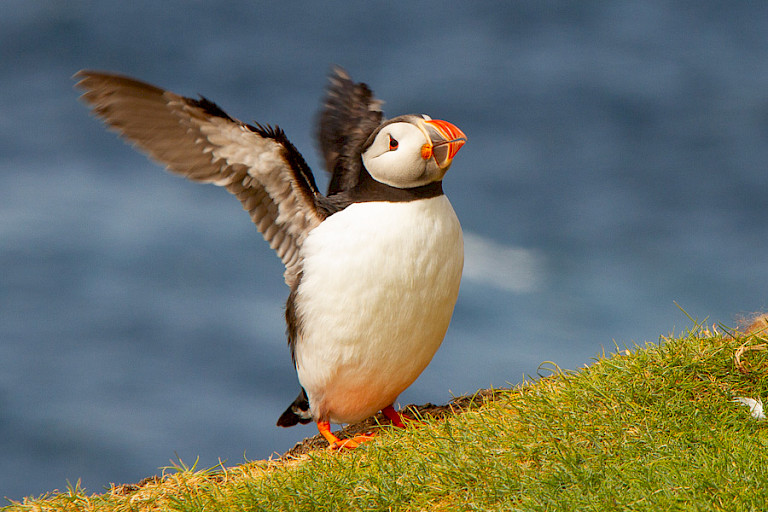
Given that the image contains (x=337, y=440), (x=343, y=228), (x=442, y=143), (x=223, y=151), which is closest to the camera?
(x=442, y=143)

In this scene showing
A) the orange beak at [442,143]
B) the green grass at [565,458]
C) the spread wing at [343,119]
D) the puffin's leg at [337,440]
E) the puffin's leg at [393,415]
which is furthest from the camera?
the spread wing at [343,119]

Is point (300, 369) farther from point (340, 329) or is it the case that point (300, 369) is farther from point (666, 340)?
point (666, 340)

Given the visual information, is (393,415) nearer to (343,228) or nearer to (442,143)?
(343,228)

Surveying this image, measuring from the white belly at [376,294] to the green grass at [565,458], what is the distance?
0.49 metres

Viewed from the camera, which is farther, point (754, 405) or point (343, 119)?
point (343, 119)

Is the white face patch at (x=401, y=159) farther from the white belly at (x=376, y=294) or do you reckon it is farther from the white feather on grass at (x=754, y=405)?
the white feather on grass at (x=754, y=405)

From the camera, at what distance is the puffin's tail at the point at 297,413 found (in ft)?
17.8

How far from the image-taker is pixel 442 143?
4.58 metres

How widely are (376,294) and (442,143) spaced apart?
3.18ft

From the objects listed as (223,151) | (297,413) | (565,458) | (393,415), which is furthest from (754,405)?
(223,151)

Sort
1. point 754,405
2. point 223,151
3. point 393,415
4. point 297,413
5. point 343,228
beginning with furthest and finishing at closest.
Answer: point 297,413, point 393,415, point 223,151, point 343,228, point 754,405

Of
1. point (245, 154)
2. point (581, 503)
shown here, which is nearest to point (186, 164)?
point (245, 154)

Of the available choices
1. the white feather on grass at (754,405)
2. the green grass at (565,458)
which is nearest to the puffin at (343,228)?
→ the green grass at (565,458)

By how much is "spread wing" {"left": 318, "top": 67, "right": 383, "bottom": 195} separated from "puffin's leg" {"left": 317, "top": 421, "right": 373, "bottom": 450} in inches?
65.0
